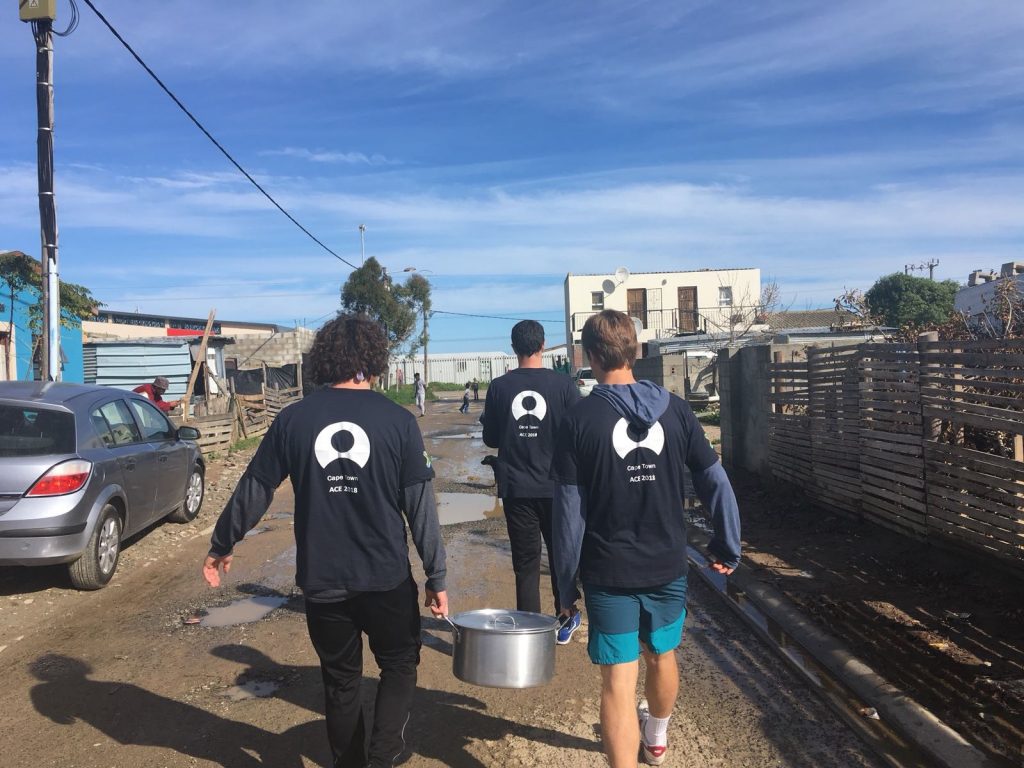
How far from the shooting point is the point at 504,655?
11.2 feet

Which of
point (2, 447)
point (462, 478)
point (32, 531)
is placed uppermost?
point (2, 447)

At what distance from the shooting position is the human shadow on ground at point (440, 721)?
375cm

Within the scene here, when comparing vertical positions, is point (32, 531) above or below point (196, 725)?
above

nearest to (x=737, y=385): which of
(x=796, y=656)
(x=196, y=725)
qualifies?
(x=796, y=656)

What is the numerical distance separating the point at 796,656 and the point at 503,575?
8.61ft

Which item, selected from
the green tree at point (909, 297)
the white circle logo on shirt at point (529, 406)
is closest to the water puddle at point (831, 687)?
the white circle logo on shirt at point (529, 406)

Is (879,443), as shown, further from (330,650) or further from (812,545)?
(330,650)

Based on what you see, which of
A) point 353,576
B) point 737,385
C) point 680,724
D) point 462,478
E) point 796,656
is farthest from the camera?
point 462,478

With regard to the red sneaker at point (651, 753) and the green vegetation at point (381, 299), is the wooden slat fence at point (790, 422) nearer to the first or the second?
the red sneaker at point (651, 753)

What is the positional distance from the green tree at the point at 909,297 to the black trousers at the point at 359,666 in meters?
45.1

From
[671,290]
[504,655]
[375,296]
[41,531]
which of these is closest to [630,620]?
[504,655]

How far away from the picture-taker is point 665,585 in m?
3.23

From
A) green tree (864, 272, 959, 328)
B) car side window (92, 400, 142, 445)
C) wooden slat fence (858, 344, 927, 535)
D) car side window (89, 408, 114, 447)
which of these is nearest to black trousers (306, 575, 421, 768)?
car side window (89, 408, 114, 447)

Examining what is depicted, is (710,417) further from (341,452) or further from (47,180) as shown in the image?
(341,452)
